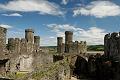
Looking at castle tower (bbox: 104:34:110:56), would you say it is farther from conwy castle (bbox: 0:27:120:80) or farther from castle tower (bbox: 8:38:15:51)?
castle tower (bbox: 8:38:15:51)

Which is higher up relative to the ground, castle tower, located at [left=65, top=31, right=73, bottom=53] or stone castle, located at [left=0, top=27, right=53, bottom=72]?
castle tower, located at [left=65, top=31, right=73, bottom=53]

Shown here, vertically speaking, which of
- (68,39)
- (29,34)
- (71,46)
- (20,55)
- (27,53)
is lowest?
(20,55)

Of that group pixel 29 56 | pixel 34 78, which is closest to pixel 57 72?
pixel 34 78

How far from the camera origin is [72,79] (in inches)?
1319

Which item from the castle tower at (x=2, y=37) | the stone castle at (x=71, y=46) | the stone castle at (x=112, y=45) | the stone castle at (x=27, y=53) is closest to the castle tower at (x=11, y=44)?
the stone castle at (x=27, y=53)

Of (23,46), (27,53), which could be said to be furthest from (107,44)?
(23,46)

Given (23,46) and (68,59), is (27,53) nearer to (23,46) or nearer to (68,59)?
(23,46)

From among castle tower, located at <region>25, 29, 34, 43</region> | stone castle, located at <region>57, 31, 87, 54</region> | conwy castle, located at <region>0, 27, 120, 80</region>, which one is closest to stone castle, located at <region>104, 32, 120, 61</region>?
conwy castle, located at <region>0, 27, 120, 80</region>

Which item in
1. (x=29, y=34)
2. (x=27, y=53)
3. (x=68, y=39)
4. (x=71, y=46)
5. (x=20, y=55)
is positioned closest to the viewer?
(x=20, y=55)


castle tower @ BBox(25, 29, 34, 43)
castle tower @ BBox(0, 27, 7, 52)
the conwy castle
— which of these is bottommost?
the conwy castle

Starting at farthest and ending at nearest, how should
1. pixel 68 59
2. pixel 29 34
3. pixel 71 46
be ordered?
pixel 71 46
pixel 29 34
pixel 68 59

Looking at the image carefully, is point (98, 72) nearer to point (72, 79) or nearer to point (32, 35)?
point (72, 79)

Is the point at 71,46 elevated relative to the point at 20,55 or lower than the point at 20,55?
elevated

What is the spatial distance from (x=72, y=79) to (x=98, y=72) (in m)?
4.25
